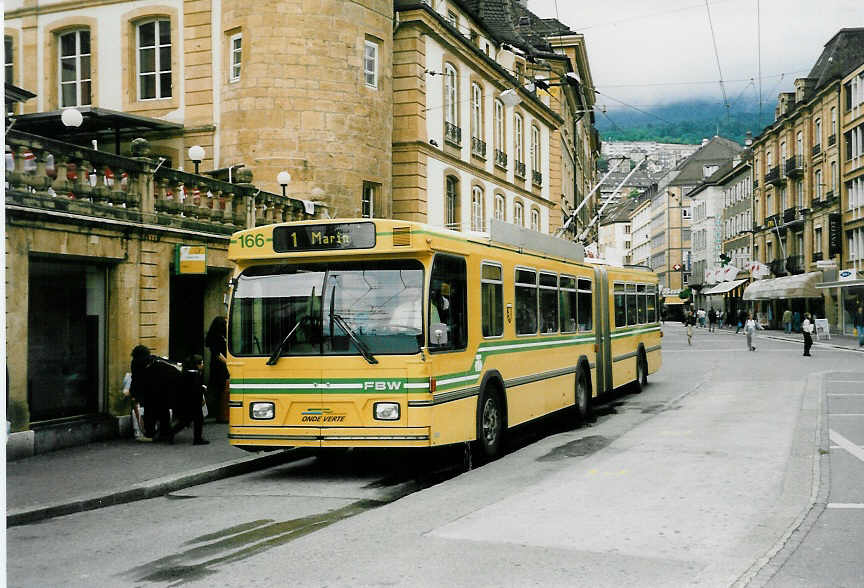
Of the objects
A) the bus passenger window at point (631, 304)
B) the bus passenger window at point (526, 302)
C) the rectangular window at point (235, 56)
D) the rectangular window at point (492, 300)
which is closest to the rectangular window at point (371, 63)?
the rectangular window at point (235, 56)

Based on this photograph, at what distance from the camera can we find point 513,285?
13336 millimetres

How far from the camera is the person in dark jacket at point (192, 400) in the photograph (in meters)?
13.7

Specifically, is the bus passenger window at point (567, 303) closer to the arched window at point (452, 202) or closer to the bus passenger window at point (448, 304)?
the bus passenger window at point (448, 304)

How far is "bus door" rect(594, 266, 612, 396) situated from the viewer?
18.4 m

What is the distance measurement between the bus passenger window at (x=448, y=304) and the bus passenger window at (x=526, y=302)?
2167mm

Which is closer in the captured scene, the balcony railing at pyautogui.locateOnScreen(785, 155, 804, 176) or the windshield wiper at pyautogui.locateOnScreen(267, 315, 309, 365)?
the windshield wiper at pyautogui.locateOnScreen(267, 315, 309, 365)

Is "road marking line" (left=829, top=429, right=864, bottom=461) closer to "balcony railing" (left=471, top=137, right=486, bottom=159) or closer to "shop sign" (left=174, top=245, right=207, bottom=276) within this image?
"shop sign" (left=174, top=245, right=207, bottom=276)

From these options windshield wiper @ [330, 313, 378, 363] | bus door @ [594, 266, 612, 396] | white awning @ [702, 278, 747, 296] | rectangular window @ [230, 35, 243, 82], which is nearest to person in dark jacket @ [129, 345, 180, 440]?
windshield wiper @ [330, 313, 378, 363]

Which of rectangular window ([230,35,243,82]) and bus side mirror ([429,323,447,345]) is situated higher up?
rectangular window ([230,35,243,82])

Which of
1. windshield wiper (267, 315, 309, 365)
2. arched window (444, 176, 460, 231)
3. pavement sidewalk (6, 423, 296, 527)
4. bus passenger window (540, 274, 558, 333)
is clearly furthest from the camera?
arched window (444, 176, 460, 231)

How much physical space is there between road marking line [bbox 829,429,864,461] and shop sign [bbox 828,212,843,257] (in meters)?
49.3

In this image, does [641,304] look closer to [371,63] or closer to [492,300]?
[371,63]

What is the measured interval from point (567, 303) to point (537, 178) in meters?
28.7

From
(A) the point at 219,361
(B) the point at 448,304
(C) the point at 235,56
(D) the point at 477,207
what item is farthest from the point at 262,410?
(D) the point at 477,207
